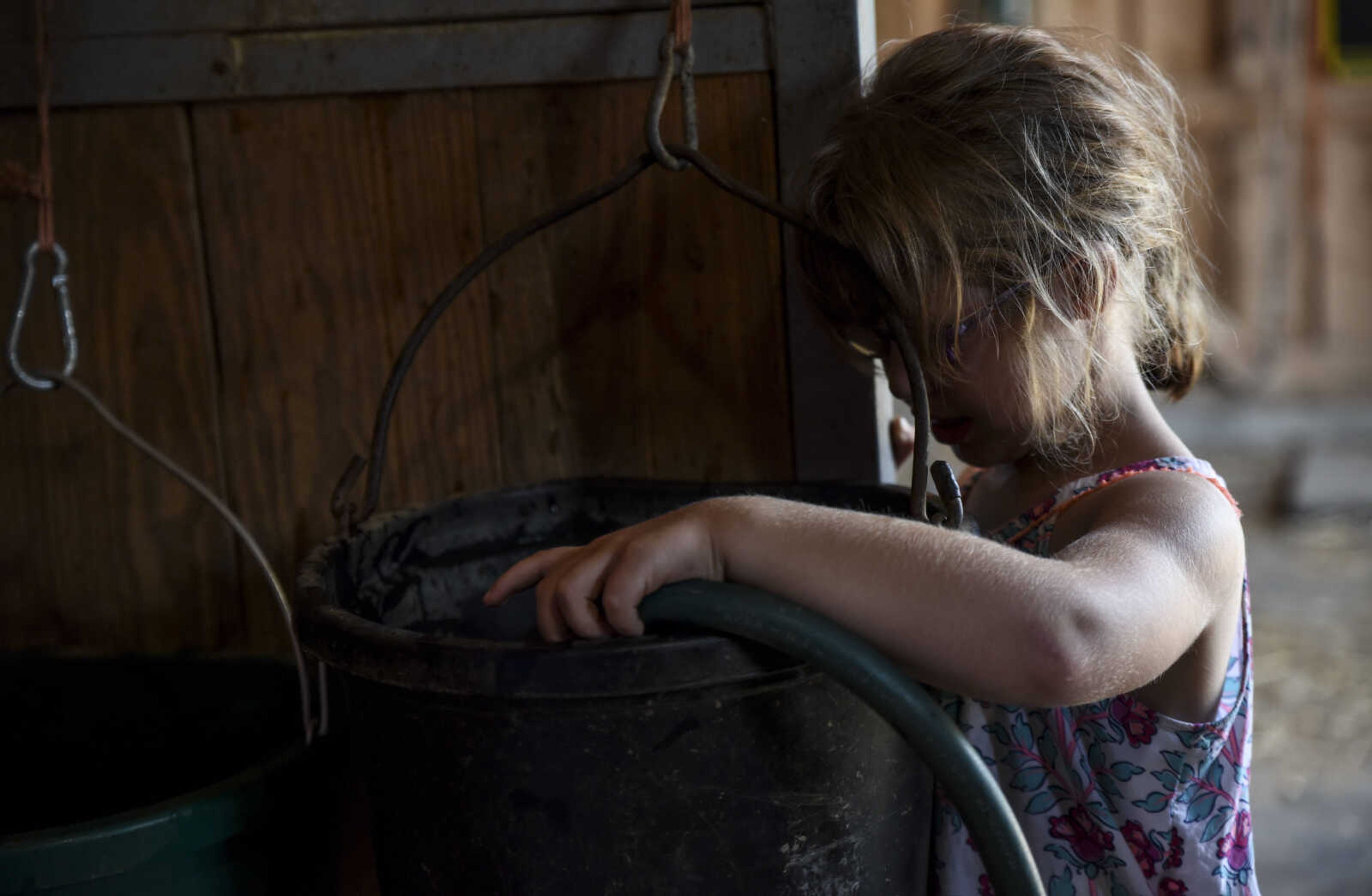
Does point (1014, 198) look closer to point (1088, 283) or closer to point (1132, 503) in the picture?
point (1088, 283)

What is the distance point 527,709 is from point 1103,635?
0.32m

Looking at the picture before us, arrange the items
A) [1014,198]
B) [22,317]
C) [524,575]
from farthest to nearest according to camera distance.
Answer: [22,317] < [1014,198] < [524,575]

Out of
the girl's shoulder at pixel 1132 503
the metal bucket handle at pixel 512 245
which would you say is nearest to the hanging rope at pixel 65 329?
the metal bucket handle at pixel 512 245

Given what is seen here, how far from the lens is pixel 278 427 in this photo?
48.3 inches

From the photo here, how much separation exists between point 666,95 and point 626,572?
429 mm

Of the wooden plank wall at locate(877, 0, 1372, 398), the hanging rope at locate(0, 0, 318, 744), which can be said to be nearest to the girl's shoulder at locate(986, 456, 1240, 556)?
the hanging rope at locate(0, 0, 318, 744)

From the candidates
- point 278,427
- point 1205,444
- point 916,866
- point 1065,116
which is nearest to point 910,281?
point 1065,116

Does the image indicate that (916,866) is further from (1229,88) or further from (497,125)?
(1229,88)

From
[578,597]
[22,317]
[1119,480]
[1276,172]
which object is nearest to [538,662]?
[578,597]

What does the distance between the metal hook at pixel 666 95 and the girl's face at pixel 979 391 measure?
225mm

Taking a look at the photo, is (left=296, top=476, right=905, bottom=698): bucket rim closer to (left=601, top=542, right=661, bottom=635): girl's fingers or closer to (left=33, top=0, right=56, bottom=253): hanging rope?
(left=601, top=542, right=661, bottom=635): girl's fingers

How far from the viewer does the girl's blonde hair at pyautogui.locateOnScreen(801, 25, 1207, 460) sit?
0.91 meters

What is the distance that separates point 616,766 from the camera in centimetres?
69

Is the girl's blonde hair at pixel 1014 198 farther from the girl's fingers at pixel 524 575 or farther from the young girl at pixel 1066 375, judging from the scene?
the girl's fingers at pixel 524 575
